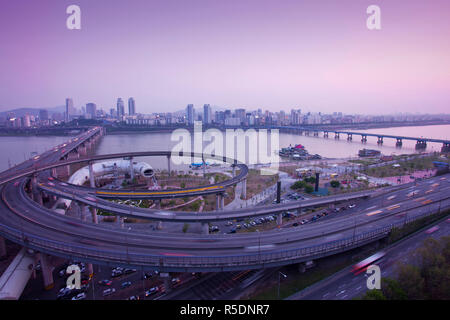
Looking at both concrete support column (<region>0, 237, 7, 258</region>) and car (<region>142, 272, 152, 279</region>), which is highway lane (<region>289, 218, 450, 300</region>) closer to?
car (<region>142, 272, 152, 279</region>)

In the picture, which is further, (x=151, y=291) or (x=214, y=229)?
(x=214, y=229)

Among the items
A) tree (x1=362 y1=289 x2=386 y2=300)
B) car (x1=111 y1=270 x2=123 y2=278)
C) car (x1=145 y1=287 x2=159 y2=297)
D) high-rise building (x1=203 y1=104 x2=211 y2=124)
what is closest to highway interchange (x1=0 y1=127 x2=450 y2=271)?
car (x1=145 y1=287 x2=159 y2=297)

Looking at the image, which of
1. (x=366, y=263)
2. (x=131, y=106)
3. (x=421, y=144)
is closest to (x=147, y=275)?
(x=366, y=263)

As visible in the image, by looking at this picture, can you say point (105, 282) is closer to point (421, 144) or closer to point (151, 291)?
point (151, 291)

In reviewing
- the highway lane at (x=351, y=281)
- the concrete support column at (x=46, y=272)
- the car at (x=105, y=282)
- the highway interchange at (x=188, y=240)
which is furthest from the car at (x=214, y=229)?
the concrete support column at (x=46, y=272)

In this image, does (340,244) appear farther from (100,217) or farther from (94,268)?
(100,217)

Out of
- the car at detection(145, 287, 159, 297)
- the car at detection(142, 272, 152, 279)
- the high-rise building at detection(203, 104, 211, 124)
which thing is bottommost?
the car at detection(142, 272, 152, 279)
